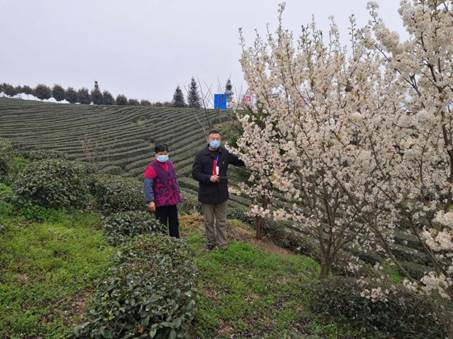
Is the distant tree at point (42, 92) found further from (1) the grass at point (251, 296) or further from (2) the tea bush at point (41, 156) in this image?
(1) the grass at point (251, 296)

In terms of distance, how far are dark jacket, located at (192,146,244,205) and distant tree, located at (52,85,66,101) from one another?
3993 centimetres

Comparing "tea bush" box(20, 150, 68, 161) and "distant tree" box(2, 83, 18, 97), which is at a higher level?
"distant tree" box(2, 83, 18, 97)

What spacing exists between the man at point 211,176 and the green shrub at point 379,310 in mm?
2038

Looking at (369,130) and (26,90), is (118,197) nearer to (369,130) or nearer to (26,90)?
(369,130)

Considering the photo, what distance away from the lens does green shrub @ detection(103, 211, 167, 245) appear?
6039mm

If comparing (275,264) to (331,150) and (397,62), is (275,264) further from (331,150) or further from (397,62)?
(397,62)

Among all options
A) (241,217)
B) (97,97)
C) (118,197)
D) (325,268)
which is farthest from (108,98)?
(325,268)

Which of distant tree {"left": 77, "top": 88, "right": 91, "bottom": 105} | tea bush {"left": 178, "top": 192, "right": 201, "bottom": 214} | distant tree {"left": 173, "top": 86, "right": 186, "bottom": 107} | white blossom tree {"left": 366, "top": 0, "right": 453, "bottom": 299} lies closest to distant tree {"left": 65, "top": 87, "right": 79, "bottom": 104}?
distant tree {"left": 77, "top": 88, "right": 91, "bottom": 105}

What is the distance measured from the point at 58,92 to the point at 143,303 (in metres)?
42.8

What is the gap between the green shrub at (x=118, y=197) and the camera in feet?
24.1

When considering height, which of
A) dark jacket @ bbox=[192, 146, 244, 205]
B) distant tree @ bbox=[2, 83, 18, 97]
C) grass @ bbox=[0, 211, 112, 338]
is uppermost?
distant tree @ bbox=[2, 83, 18, 97]

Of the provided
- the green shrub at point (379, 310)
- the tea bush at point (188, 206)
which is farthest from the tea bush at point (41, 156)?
the green shrub at point (379, 310)

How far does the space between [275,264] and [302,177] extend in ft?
6.47

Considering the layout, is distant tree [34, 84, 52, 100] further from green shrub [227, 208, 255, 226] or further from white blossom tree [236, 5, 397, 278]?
white blossom tree [236, 5, 397, 278]
